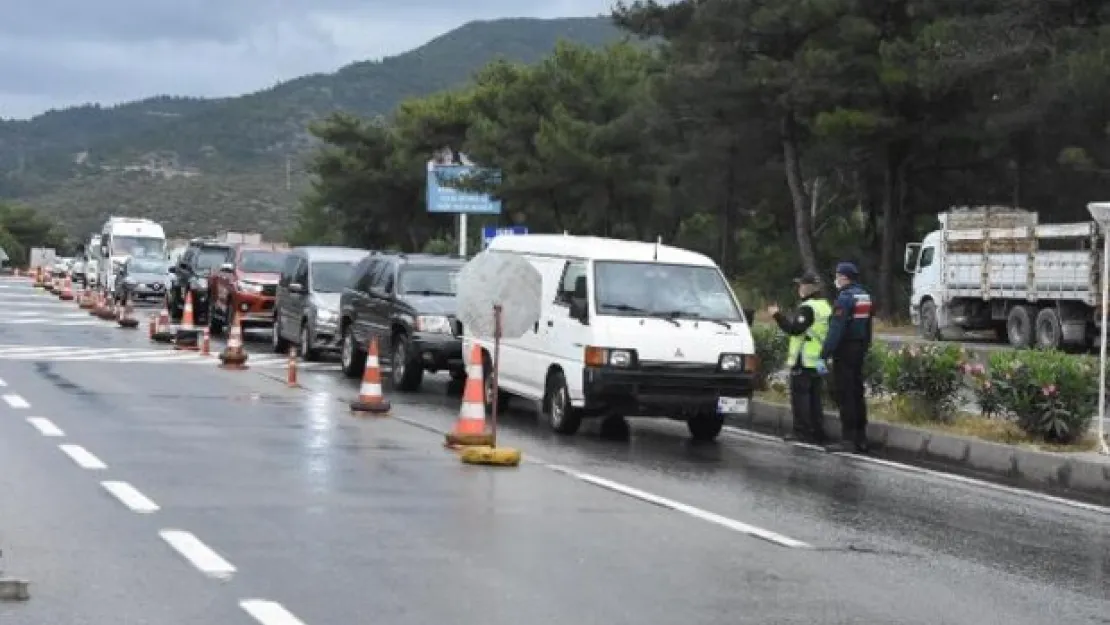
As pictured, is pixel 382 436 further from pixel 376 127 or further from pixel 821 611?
pixel 376 127

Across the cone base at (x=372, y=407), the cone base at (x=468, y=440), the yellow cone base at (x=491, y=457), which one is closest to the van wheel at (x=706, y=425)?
the cone base at (x=468, y=440)

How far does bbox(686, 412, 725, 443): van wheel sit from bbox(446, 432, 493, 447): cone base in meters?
3.05

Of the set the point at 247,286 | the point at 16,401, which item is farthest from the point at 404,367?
the point at 247,286

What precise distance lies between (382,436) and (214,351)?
13.3 metres

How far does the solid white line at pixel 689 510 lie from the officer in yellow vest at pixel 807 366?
398 centimetres

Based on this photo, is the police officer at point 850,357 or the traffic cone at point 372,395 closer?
the police officer at point 850,357

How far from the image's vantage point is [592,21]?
17225 cm

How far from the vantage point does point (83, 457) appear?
12.5 metres

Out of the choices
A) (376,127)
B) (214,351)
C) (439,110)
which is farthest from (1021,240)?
(376,127)

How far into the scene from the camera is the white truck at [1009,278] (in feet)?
106

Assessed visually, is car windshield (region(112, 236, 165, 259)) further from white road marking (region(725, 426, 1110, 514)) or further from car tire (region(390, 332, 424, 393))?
white road marking (region(725, 426, 1110, 514))

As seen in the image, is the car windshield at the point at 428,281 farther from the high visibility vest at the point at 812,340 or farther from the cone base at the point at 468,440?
the cone base at the point at 468,440

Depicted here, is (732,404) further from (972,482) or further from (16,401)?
(16,401)

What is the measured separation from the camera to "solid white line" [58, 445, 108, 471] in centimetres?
1197
